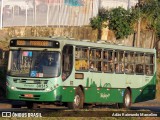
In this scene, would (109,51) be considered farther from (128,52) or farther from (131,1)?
(131,1)

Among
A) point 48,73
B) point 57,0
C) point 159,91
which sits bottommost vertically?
point 159,91

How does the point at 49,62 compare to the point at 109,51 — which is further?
the point at 109,51

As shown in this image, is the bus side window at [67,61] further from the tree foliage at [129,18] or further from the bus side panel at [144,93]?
the tree foliage at [129,18]

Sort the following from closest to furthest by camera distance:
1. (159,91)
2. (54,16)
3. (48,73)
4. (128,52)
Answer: (48,73), (128,52), (54,16), (159,91)

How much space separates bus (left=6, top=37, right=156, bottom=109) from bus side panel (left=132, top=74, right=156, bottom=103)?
1.62 metres

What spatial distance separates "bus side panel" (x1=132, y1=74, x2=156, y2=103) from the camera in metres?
32.7

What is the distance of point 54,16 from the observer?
43.2 metres

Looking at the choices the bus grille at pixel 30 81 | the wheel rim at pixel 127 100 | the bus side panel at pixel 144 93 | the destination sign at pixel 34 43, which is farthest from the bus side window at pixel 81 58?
the bus side panel at pixel 144 93

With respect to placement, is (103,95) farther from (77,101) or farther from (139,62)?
(139,62)

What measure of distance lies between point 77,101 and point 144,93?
7.02m

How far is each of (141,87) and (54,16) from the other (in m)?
11.8

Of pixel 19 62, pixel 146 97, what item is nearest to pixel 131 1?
pixel 146 97

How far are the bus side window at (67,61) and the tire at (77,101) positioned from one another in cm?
115

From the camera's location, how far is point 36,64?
25812mm
